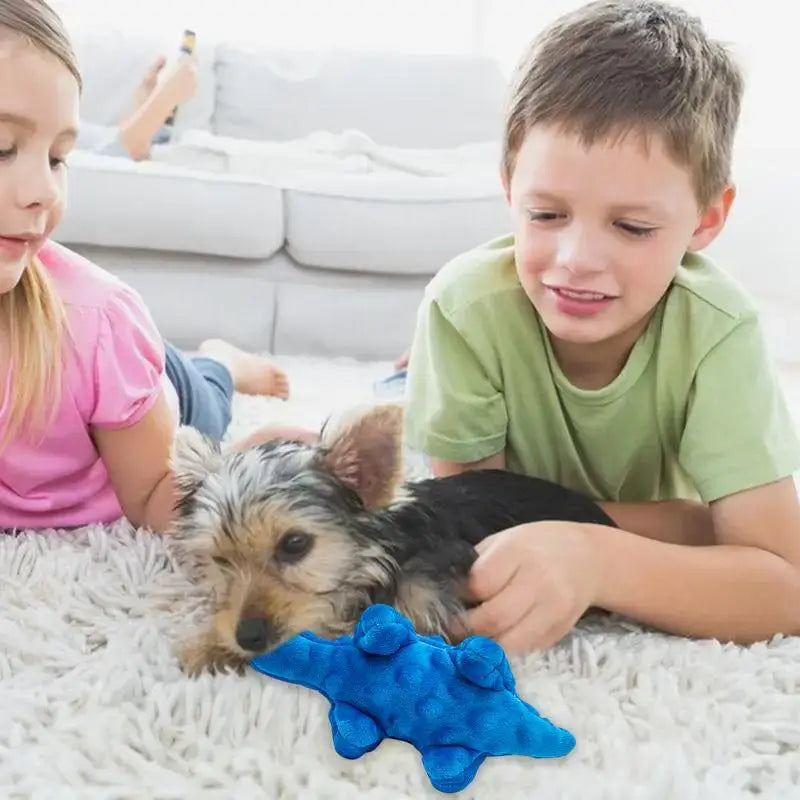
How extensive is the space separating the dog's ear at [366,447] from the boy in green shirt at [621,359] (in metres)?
0.16

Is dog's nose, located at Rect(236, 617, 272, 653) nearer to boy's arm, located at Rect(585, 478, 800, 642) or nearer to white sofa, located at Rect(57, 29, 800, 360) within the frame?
boy's arm, located at Rect(585, 478, 800, 642)

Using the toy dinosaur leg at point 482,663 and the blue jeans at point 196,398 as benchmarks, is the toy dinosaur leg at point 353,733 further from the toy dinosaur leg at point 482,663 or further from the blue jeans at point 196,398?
the blue jeans at point 196,398

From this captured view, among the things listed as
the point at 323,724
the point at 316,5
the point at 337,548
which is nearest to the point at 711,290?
the point at 337,548

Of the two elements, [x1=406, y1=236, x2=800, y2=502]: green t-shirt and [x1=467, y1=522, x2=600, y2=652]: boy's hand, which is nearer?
[x1=467, y1=522, x2=600, y2=652]: boy's hand

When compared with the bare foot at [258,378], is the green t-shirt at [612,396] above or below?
above

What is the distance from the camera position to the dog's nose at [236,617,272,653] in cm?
103

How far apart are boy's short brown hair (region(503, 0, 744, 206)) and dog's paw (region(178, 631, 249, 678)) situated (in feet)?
2.37

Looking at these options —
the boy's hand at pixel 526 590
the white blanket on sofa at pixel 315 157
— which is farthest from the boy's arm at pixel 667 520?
the white blanket on sofa at pixel 315 157

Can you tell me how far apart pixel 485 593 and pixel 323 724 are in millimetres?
259

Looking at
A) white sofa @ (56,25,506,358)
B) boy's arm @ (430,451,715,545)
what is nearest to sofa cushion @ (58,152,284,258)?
white sofa @ (56,25,506,358)

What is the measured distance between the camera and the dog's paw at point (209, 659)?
108 centimetres

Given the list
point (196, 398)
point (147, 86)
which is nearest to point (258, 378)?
point (196, 398)

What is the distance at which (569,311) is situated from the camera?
1.37 metres

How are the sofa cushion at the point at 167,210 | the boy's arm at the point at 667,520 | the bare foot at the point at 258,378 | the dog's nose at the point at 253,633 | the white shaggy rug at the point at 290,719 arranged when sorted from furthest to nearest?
the sofa cushion at the point at 167,210, the bare foot at the point at 258,378, the boy's arm at the point at 667,520, the dog's nose at the point at 253,633, the white shaggy rug at the point at 290,719
